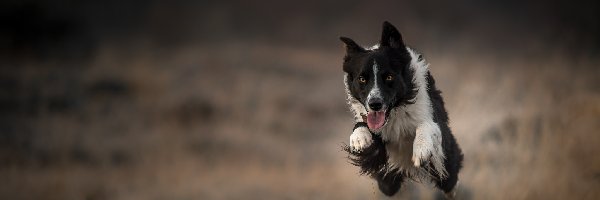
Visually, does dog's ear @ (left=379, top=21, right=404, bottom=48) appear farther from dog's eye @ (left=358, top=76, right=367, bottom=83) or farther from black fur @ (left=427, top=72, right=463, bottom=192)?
black fur @ (left=427, top=72, right=463, bottom=192)

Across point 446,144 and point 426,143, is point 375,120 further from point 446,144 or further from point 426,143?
point 446,144

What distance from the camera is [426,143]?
775 centimetres

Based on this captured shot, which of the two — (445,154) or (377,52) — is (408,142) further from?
(377,52)

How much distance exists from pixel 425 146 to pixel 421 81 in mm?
948

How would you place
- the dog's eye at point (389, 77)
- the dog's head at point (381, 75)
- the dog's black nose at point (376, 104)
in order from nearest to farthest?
1. the dog's black nose at point (376, 104)
2. the dog's head at point (381, 75)
3. the dog's eye at point (389, 77)

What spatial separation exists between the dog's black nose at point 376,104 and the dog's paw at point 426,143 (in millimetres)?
562

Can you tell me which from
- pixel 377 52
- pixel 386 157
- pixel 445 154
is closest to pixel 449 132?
pixel 445 154

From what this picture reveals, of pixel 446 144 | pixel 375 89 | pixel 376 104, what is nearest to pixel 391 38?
pixel 375 89

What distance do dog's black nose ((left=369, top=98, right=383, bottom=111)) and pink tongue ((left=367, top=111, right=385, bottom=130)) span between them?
0.09 metres

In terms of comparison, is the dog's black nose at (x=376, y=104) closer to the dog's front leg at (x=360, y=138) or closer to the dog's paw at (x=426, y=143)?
the dog's front leg at (x=360, y=138)

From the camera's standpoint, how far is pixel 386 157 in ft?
28.3

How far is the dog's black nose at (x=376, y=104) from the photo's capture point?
7.54m

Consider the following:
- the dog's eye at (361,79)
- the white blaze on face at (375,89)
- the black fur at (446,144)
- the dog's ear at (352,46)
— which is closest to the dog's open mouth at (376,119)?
the white blaze on face at (375,89)

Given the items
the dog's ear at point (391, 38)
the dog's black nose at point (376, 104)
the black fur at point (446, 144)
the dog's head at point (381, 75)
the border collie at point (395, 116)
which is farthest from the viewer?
the black fur at point (446, 144)
